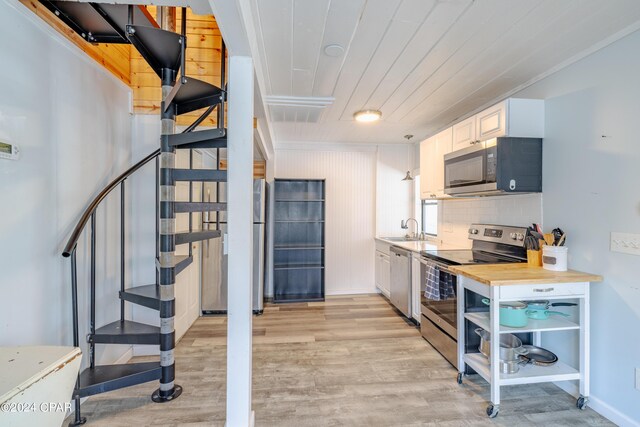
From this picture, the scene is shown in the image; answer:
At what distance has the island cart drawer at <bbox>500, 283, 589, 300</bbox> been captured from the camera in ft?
6.25

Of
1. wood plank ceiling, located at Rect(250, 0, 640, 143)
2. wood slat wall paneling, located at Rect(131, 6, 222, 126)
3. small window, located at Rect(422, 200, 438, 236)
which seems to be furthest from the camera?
small window, located at Rect(422, 200, 438, 236)

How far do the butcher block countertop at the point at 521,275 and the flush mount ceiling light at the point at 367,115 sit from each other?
6.05ft

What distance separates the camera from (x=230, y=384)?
65.6 inches

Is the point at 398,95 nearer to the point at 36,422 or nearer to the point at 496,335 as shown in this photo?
the point at 496,335

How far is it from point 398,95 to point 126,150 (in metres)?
2.53

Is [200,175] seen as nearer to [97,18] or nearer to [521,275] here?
[97,18]

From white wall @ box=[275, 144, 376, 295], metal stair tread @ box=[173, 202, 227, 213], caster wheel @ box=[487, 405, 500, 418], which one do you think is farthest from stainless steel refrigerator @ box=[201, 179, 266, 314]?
caster wheel @ box=[487, 405, 500, 418]

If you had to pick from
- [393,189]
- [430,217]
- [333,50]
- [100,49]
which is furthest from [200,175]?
[430,217]

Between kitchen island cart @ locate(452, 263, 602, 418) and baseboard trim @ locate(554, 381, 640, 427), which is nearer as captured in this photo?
baseboard trim @ locate(554, 381, 640, 427)

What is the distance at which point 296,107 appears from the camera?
3014mm

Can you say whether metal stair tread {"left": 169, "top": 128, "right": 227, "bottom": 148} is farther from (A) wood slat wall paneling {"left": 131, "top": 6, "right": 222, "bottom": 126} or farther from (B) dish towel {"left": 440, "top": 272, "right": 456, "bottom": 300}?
(B) dish towel {"left": 440, "top": 272, "right": 456, "bottom": 300}

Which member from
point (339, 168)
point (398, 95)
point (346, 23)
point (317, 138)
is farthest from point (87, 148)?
point (339, 168)

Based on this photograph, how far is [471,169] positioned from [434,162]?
2.72 feet

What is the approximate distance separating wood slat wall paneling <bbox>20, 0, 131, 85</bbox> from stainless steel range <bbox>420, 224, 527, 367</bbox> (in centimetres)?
328
